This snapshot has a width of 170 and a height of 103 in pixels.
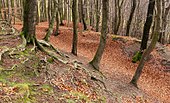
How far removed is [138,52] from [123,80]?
5478mm

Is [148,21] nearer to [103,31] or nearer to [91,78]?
[103,31]

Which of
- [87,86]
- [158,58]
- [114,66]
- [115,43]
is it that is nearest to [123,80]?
[114,66]

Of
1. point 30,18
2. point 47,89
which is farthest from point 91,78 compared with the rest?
point 30,18

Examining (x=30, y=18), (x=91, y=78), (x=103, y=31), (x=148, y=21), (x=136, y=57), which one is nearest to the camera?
(x=30, y=18)

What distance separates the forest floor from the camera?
8.36 metres

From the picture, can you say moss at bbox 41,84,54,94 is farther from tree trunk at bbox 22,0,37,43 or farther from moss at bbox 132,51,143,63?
moss at bbox 132,51,143,63

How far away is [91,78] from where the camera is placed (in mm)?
11367

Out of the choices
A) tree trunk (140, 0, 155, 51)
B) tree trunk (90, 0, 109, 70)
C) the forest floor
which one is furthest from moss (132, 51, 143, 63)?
tree trunk (90, 0, 109, 70)

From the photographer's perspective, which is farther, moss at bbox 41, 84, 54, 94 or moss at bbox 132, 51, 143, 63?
moss at bbox 132, 51, 143, 63

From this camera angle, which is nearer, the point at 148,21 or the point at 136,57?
the point at 148,21

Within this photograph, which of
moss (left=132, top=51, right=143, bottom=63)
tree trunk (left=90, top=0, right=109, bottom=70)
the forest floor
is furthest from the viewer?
moss (left=132, top=51, right=143, bottom=63)

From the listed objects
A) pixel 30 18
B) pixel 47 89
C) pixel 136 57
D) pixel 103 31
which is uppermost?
pixel 30 18

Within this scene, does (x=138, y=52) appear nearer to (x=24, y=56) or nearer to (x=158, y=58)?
(x=158, y=58)

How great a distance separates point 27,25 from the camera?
428 inches
